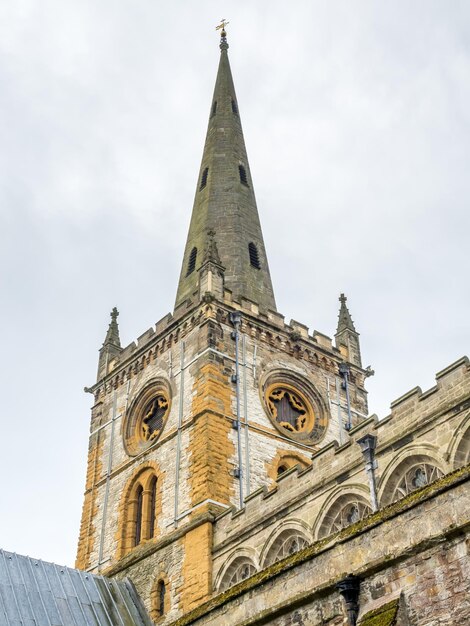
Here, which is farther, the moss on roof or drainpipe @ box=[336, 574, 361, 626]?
drainpipe @ box=[336, 574, 361, 626]

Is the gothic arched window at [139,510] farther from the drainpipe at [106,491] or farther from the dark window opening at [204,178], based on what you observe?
the dark window opening at [204,178]

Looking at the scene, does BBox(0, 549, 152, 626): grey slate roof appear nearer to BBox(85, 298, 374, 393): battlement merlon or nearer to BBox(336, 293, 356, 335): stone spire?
BBox(85, 298, 374, 393): battlement merlon

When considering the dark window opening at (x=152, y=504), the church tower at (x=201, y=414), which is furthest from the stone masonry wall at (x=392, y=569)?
the dark window opening at (x=152, y=504)

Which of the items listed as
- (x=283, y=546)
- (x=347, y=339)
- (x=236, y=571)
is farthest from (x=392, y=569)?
(x=347, y=339)

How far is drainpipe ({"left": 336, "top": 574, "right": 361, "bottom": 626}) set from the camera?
12414mm

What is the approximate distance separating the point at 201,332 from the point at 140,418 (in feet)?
13.5

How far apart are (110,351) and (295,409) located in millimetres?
8858

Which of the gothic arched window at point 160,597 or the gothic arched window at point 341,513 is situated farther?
the gothic arched window at point 160,597

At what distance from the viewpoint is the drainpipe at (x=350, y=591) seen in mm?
12414

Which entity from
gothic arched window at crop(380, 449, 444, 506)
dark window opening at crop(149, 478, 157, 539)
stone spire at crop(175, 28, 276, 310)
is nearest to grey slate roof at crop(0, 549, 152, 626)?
dark window opening at crop(149, 478, 157, 539)

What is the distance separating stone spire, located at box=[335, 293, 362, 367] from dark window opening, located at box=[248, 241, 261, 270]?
4220mm

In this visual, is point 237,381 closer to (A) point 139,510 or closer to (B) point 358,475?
(A) point 139,510

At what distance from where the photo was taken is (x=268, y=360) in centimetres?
2938

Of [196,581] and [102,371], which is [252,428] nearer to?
[196,581]
